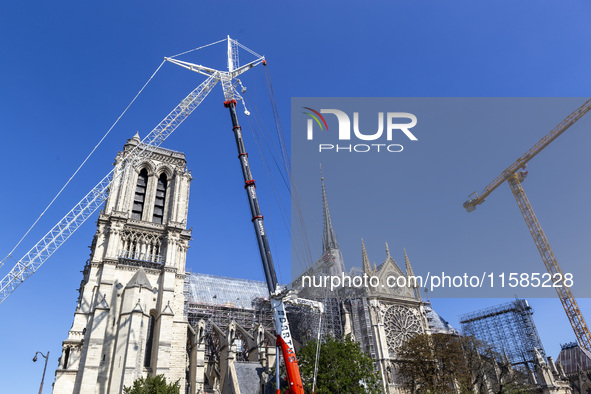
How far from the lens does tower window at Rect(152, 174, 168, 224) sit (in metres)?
45.6

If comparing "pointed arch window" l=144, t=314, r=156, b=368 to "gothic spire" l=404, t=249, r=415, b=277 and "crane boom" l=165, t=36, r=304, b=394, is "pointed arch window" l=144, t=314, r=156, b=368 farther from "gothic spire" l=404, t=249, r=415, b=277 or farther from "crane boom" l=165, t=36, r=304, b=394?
"gothic spire" l=404, t=249, r=415, b=277

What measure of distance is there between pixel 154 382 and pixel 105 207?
67.6ft

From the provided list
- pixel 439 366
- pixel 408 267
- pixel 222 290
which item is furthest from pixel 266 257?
pixel 408 267

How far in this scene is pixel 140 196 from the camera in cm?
4616

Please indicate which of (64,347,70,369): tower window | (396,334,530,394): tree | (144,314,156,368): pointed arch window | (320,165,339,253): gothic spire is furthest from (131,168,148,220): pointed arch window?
(320,165,339,253): gothic spire

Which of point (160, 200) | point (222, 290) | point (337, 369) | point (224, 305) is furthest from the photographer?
point (222, 290)

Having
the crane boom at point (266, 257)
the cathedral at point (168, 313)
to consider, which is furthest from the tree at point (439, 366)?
the crane boom at point (266, 257)

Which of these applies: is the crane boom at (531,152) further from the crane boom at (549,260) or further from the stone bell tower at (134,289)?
the stone bell tower at (134,289)

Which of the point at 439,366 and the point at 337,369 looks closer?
the point at 337,369

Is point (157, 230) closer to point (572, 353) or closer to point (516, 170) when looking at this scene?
point (516, 170)

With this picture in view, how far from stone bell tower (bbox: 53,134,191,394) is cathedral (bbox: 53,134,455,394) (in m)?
0.09

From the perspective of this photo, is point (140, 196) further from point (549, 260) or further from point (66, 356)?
point (549, 260)

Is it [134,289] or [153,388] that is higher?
[134,289]

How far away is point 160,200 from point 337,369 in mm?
26438
